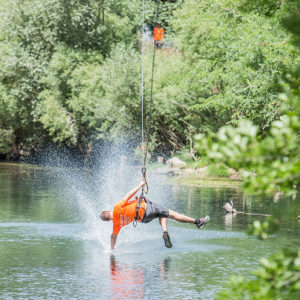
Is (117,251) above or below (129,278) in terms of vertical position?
above

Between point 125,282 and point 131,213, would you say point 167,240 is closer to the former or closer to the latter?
point 131,213

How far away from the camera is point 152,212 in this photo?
11500mm

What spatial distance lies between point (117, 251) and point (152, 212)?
95cm

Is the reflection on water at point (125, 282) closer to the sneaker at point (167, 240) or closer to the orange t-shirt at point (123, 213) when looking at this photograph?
the orange t-shirt at point (123, 213)

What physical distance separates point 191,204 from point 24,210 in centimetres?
496

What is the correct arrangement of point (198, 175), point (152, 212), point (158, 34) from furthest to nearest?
point (198, 175) → point (158, 34) → point (152, 212)

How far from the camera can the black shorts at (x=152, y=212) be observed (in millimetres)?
11430

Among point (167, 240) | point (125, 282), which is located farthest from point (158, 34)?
point (125, 282)

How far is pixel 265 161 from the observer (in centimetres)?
296

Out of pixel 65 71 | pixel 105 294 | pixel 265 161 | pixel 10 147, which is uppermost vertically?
pixel 65 71

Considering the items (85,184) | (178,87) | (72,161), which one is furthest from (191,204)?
(72,161)

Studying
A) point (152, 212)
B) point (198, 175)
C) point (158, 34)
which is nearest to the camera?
point (152, 212)

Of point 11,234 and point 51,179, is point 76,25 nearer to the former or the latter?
point 51,179

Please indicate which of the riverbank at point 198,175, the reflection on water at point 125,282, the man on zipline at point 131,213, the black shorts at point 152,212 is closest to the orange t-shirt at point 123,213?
the man on zipline at point 131,213
